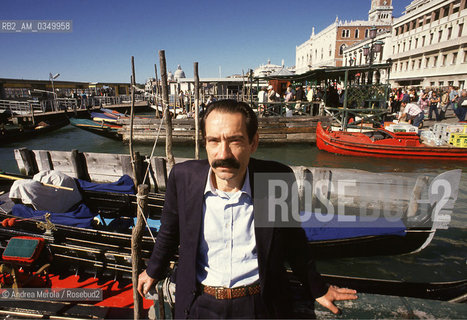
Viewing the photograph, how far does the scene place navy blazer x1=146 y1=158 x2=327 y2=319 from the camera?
4.82 feet

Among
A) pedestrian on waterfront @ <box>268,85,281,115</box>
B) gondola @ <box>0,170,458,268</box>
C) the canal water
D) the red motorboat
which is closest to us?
gondola @ <box>0,170,458,268</box>

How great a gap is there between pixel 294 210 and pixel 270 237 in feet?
0.79

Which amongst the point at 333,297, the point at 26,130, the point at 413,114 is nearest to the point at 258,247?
the point at 333,297

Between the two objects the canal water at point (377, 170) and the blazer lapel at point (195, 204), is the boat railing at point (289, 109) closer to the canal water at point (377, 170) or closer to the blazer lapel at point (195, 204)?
the canal water at point (377, 170)

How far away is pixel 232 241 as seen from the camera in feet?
4.90

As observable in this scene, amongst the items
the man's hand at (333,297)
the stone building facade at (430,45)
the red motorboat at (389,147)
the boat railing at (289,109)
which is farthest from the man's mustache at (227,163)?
the stone building facade at (430,45)

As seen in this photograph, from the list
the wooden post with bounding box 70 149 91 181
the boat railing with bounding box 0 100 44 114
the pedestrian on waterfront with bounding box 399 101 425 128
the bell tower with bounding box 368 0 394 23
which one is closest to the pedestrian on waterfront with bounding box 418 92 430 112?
the pedestrian on waterfront with bounding box 399 101 425 128

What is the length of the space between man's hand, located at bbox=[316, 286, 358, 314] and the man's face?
90cm

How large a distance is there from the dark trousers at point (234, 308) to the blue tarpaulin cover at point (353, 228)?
395cm

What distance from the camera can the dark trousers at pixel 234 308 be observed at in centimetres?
145

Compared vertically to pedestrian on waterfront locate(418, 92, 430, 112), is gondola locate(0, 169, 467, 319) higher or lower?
lower

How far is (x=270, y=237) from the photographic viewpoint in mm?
1457

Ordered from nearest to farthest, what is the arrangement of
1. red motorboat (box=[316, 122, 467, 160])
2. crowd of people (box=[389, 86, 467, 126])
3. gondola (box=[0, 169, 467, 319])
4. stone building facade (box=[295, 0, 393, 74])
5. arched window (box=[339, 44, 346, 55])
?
gondola (box=[0, 169, 467, 319]) → red motorboat (box=[316, 122, 467, 160]) → crowd of people (box=[389, 86, 467, 126]) → stone building facade (box=[295, 0, 393, 74]) → arched window (box=[339, 44, 346, 55])

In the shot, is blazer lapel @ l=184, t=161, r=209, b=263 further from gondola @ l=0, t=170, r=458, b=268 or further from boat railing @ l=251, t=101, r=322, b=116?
boat railing @ l=251, t=101, r=322, b=116
